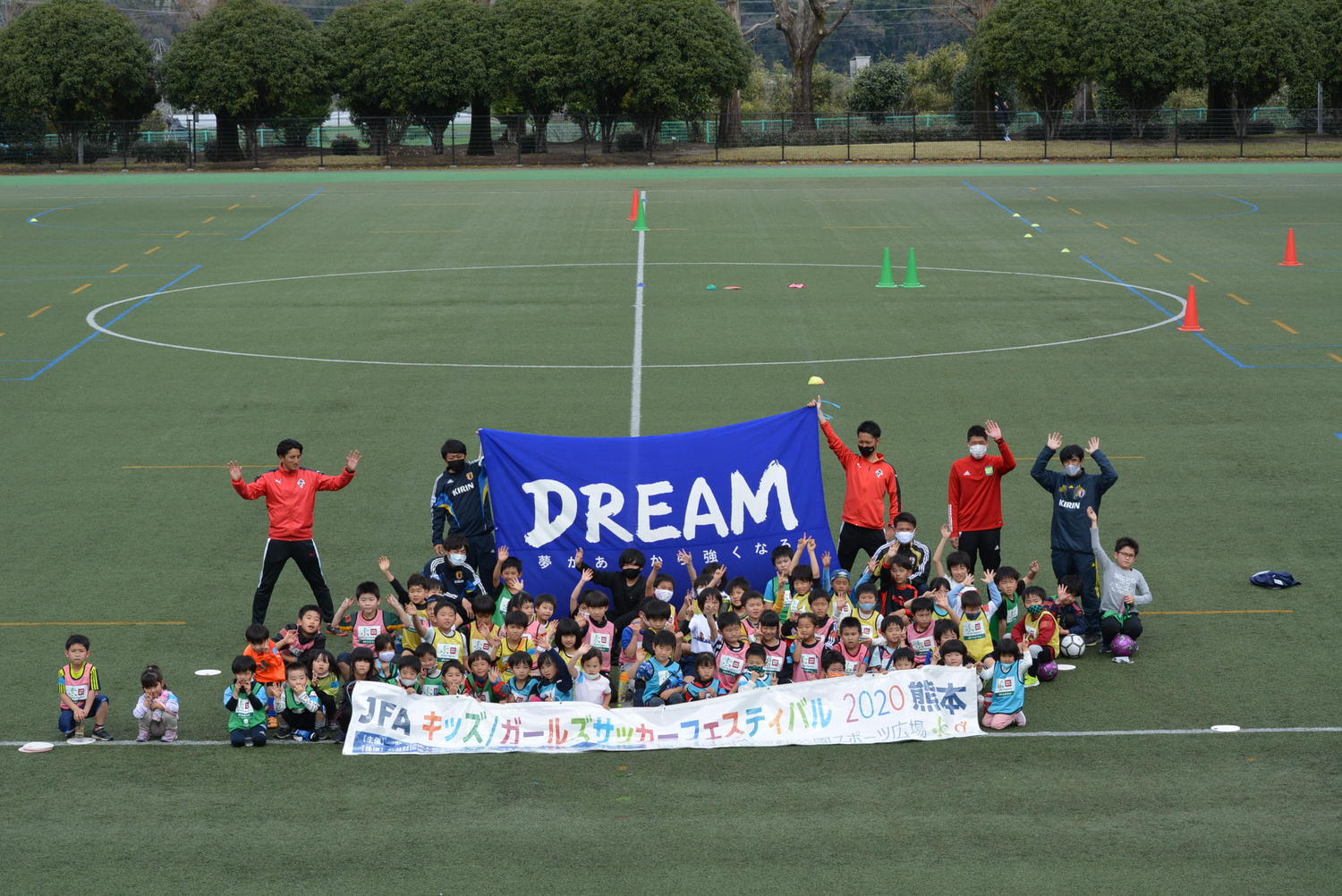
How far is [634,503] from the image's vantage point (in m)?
14.1

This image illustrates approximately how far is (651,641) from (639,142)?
52.2 metres

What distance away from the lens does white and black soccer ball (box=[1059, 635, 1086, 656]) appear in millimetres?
13367

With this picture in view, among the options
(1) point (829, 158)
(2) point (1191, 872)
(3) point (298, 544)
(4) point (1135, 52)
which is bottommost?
(2) point (1191, 872)

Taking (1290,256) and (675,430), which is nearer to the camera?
(675,430)

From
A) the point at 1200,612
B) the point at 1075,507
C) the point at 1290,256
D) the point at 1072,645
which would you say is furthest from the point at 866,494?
the point at 1290,256

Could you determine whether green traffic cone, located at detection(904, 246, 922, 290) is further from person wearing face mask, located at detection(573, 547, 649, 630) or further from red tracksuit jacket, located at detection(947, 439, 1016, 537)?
person wearing face mask, located at detection(573, 547, 649, 630)

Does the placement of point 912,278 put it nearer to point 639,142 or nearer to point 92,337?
point 92,337

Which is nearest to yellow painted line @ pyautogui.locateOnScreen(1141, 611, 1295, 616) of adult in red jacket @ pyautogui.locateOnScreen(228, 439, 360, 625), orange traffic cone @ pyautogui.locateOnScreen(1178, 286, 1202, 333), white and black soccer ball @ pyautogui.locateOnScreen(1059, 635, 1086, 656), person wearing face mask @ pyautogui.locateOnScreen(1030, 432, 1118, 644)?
person wearing face mask @ pyautogui.locateOnScreen(1030, 432, 1118, 644)

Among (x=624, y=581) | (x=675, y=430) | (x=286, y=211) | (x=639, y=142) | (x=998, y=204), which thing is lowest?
(x=624, y=581)

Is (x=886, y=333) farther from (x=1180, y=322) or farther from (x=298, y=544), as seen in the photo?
(x=298, y=544)

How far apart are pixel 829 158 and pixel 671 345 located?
3390 centimetres

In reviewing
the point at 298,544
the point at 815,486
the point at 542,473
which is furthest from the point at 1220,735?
the point at 298,544

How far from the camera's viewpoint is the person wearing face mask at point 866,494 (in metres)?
14.7

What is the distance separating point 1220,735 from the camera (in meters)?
11.8
